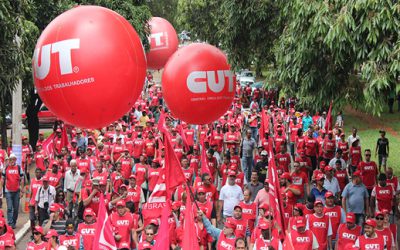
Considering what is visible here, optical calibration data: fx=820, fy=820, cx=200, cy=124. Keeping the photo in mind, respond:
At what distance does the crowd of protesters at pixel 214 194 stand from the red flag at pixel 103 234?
1.18 ft

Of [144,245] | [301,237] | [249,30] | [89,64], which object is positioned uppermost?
[89,64]

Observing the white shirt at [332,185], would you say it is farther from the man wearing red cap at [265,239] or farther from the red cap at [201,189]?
the man wearing red cap at [265,239]

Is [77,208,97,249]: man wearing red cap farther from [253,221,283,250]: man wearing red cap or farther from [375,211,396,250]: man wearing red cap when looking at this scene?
[375,211,396,250]: man wearing red cap

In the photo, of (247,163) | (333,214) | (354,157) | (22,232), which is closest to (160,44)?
(247,163)

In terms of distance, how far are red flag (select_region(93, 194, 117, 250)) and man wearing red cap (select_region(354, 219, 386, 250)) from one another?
3379 millimetres

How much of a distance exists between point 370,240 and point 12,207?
799 centimetres

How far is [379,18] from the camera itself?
9.97m

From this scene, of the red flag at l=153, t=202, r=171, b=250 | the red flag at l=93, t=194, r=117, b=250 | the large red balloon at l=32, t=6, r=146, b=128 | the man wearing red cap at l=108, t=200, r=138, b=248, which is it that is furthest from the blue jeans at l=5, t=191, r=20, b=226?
the large red balloon at l=32, t=6, r=146, b=128

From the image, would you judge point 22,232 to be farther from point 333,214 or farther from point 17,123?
point 333,214

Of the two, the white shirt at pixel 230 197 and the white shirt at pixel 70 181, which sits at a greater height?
the white shirt at pixel 230 197

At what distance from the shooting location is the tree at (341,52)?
1008cm

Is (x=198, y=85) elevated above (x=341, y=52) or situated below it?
below

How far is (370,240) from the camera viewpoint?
10.9 metres

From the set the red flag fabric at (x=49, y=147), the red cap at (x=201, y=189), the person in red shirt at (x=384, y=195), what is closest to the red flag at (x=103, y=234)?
the red cap at (x=201, y=189)
